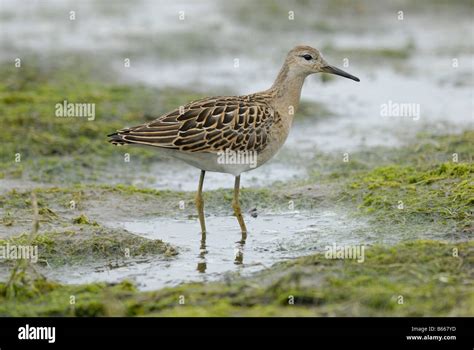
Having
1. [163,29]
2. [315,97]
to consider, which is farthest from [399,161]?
[163,29]

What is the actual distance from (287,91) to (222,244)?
256cm

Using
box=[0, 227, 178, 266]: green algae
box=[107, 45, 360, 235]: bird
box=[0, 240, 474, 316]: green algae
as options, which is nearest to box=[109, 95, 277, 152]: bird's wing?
box=[107, 45, 360, 235]: bird

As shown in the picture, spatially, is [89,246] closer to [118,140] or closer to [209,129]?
[118,140]

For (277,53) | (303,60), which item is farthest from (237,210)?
(277,53)

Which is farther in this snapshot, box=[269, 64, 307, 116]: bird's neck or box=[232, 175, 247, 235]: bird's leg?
box=[269, 64, 307, 116]: bird's neck

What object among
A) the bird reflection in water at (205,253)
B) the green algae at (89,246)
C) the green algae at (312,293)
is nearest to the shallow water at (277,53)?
the bird reflection in water at (205,253)

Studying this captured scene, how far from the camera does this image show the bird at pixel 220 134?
11.9 m

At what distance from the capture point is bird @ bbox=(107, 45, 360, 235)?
1192 centimetres

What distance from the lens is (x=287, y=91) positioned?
1305cm

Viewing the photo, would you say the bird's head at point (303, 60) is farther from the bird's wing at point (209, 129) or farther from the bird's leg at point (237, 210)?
the bird's leg at point (237, 210)

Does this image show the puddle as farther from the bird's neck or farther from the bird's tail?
the bird's neck

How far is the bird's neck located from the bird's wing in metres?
0.45

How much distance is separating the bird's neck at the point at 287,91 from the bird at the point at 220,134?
91 millimetres

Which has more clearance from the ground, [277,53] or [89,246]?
[277,53]
